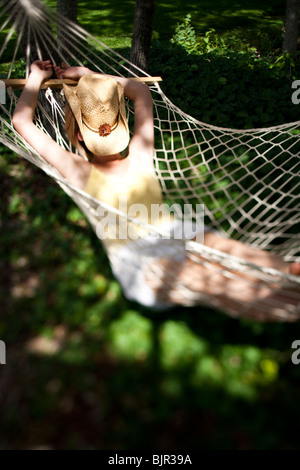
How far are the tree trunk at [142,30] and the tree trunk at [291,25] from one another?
153 cm

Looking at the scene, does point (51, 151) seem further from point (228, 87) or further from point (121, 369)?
point (228, 87)

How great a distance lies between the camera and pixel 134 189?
5.77 feet

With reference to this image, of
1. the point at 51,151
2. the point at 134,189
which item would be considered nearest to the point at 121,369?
the point at 134,189

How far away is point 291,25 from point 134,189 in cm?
307

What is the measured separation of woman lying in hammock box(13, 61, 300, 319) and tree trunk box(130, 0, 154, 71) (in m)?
1.31

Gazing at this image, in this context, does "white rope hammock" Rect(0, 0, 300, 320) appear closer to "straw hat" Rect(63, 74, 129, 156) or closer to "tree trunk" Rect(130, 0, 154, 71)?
"straw hat" Rect(63, 74, 129, 156)

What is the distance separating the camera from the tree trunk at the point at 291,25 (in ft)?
12.3

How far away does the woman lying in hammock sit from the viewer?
4.63 feet

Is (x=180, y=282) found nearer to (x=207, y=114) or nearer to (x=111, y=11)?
(x=207, y=114)

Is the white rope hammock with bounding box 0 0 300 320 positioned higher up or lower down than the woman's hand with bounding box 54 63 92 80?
lower down

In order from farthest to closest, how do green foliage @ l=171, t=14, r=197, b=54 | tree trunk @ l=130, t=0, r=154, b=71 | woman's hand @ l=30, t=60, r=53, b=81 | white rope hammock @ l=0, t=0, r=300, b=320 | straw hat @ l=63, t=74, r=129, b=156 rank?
green foliage @ l=171, t=14, r=197, b=54 < tree trunk @ l=130, t=0, r=154, b=71 < woman's hand @ l=30, t=60, r=53, b=81 < straw hat @ l=63, t=74, r=129, b=156 < white rope hammock @ l=0, t=0, r=300, b=320

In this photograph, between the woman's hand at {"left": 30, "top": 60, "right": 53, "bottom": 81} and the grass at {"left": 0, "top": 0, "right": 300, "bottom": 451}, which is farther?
the woman's hand at {"left": 30, "top": 60, "right": 53, "bottom": 81}

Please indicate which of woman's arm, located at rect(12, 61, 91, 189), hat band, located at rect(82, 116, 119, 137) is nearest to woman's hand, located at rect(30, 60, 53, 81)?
woman's arm, located at rect(12, 61, 91, 189)
